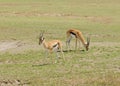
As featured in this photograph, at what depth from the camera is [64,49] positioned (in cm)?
2039

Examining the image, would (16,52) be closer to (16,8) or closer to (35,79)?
(35,79)

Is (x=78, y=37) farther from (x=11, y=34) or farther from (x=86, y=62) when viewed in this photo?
(x=11, y=34)

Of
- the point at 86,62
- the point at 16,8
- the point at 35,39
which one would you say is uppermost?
the point at 86,62

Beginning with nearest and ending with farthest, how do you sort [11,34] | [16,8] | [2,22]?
1. [11,34]
2. [2,22]
3. [16,8]

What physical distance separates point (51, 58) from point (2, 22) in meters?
14.7

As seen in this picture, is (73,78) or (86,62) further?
(86,62)

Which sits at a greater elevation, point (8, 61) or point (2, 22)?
point (8, 61)

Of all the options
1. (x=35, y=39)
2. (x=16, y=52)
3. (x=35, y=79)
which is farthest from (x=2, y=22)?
(x=35, y=79)

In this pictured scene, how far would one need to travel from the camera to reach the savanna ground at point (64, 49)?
13203 millimetres

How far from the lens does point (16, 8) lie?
41375mm

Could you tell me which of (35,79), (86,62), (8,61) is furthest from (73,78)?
(8,61)

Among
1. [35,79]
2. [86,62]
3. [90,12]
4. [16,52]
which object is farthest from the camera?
[90,12]

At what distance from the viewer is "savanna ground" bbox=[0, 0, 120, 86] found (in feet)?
43.3

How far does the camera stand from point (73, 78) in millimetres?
13133
